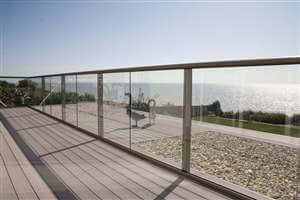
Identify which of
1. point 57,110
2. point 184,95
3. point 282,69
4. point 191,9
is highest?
point 191,9

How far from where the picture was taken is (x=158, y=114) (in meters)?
3.12

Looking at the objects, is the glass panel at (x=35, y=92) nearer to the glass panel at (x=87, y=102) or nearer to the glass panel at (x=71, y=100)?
the glass panel at (x=71, y=100)

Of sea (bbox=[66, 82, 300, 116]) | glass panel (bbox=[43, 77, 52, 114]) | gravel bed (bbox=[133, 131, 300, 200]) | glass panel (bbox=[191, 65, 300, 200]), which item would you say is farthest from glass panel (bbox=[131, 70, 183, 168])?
glass panel (bbox=[43, 77, 52, 114])

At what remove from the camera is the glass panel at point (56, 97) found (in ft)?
18.3

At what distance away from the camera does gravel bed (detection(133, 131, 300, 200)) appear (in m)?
1.83

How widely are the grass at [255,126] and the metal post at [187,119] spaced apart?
0.10 metres

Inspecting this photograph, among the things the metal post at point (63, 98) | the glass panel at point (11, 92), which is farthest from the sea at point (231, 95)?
the glass panel at point (11, 92)

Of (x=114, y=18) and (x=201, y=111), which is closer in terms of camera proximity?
(x=201, y=111)

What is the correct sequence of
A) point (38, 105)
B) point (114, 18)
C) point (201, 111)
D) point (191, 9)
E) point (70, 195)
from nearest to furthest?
point (70, 195) → point (201, 111) → point (191, 9) → point (114, 18) → point (38, 105)

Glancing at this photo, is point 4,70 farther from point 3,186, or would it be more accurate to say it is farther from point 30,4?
point 3,186

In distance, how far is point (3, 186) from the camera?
6.73 ft

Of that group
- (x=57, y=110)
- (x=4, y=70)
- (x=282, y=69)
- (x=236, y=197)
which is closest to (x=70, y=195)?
(x=236, y=197)

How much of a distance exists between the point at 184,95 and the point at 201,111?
0.84ft

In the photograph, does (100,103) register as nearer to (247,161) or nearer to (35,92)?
(247,161)
